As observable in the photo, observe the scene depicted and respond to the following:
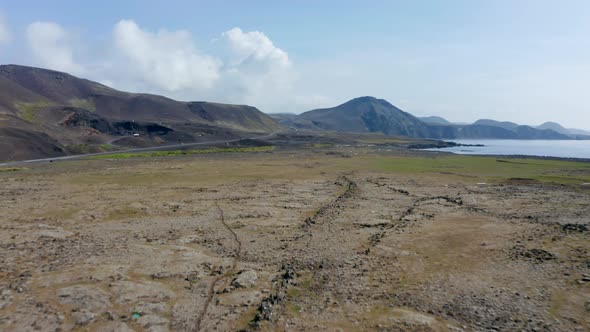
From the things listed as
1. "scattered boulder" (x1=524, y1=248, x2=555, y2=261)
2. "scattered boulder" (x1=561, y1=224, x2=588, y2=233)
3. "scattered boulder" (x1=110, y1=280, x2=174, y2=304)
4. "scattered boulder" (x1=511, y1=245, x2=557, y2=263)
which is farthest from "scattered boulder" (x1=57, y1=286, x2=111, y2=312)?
"scattered boulder" (x1=561, y1=224, x2=588, y2=233)

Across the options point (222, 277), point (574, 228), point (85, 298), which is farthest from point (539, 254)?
point (85, 298)

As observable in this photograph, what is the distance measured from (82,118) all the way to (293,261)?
116738 millimetres

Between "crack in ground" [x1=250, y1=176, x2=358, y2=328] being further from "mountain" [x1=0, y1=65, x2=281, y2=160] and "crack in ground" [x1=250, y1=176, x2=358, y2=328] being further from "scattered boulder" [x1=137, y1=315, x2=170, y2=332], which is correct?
"mountain" [x1=0, y1=65, x2=281, y2=160]

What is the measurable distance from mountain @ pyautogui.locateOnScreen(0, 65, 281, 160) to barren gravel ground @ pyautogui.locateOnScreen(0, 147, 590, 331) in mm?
53701

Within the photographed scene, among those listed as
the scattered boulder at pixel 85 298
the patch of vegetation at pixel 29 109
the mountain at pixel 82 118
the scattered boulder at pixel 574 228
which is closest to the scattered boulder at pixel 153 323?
the scattered boulder at pixel 85 298

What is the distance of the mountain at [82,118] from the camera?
253 ft

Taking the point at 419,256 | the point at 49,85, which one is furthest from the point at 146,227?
the point at 49,85

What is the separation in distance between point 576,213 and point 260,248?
21400mm

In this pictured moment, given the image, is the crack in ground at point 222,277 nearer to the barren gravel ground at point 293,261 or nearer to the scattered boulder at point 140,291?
the barren gravel ground at point 293,261

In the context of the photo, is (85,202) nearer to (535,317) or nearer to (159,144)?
(535,317)

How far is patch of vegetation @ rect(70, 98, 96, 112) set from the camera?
155125 mm

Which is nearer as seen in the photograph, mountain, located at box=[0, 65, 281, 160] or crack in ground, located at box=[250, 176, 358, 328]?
crack in ground, located at box=[250, 176, 358, 328]

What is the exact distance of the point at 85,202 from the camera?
91.8ft

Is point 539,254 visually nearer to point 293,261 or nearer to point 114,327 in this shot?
point 293,261
